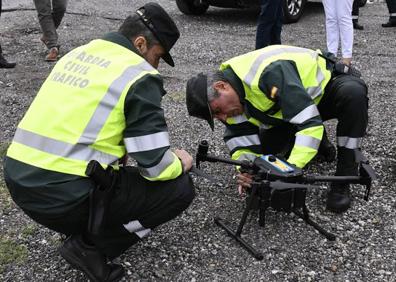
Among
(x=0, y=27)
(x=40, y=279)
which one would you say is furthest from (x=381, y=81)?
(x=0, y=27)

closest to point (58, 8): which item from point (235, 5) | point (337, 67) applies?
point (235, 5)

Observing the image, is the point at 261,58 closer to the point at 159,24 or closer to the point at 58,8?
the point at 159,24

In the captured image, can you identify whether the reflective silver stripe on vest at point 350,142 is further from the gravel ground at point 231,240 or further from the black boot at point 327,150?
the black boot at point 327,150

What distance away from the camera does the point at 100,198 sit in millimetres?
2334

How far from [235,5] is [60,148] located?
21.0ft

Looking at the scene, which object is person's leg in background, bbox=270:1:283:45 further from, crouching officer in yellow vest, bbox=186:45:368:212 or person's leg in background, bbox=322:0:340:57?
crouching officer in yellow vest, bbox=186:45:368:212

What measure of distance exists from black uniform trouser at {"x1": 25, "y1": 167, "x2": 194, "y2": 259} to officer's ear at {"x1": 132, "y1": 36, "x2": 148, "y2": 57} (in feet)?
2.02

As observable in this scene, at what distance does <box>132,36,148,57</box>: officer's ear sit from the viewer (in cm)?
246

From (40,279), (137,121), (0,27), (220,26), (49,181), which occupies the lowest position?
(0,27)

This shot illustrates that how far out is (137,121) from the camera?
2268 mm

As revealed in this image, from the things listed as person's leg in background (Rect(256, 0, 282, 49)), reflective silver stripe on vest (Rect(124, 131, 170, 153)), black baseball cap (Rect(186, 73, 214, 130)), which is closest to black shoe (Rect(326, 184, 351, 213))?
black baseball cap (Rect(186, 73, 214, 130))

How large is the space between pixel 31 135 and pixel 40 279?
83cm

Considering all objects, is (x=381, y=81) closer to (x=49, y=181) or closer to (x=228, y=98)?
(x=228, y=98)

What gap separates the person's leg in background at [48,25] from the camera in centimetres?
596
